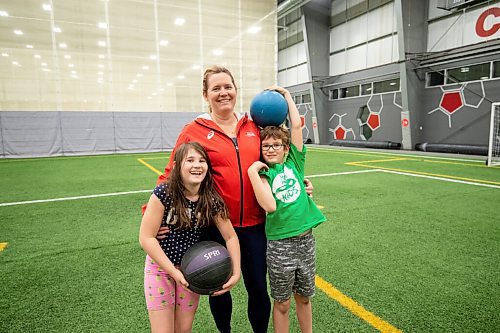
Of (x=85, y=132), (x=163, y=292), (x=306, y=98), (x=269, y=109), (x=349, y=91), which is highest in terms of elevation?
(x=306, y=98)

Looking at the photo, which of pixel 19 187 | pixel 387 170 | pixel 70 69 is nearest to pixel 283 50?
pixel 70 69

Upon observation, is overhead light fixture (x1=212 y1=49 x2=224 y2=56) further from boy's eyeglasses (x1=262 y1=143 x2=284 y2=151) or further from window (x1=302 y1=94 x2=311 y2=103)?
boy's eyeglasses (x1=262 y1=143 x2=284 y2=151)

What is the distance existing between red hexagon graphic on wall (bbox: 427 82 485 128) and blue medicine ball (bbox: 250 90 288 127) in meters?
15.8

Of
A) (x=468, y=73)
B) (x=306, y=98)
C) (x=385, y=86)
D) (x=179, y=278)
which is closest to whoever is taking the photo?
(x=179, y=278)

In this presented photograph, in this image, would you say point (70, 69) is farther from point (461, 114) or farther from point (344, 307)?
point (461, 114)

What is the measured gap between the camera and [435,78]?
52.0 feet

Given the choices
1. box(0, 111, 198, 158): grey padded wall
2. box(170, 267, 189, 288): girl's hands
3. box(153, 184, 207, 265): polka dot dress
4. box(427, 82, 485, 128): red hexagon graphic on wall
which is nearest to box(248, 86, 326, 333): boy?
box(153, 184, 207, 265): polka dot dress

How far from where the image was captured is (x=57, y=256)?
3529 mm

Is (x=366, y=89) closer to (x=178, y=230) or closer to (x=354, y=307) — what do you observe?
(x=354, y=307)

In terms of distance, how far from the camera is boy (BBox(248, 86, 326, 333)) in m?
1.77

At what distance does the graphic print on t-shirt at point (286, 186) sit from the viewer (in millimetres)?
1831

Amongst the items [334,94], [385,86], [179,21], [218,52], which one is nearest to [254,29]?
[218,52]

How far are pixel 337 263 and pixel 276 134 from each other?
2.03 metres

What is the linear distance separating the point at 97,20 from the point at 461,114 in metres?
19.7
